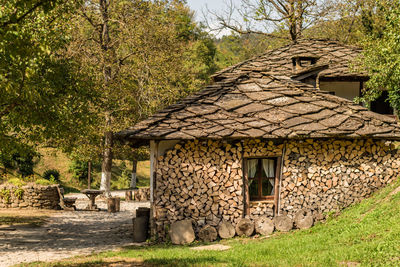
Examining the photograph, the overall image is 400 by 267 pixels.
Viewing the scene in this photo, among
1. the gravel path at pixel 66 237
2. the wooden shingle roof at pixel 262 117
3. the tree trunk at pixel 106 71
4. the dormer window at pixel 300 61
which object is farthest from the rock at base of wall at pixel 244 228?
the tree trunk at pixel 106 71

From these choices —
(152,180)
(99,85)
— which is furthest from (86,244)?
(99,85)

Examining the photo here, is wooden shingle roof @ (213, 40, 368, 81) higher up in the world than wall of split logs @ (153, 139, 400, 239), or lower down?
higher up

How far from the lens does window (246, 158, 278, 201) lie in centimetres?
1116

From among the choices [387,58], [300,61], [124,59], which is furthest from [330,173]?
[124,59]

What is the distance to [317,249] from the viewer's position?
7770mm

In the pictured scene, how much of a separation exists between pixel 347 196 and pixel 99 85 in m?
9.41

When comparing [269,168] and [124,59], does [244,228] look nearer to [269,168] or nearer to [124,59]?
[269,168]

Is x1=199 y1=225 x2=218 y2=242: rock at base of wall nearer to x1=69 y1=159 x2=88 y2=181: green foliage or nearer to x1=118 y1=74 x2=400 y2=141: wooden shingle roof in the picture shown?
x1=118 y1=74 x2=400 y2=141: wooden shingle roof

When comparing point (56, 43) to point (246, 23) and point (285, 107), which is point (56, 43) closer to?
point (285, 107)

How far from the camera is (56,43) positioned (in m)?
10.3

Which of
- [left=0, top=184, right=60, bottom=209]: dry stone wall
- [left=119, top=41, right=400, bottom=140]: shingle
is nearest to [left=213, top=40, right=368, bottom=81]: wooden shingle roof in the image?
[left=119, top=41, right=400, bottom=140]: shingle

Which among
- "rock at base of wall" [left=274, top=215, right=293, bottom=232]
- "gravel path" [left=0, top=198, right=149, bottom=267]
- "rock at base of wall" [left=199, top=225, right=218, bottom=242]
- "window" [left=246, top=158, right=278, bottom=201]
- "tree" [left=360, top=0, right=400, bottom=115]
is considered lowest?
"gravel path" [left=0, top=198, right=149, bottom=267]

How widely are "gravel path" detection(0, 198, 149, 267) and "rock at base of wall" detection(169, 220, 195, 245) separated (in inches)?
50.7

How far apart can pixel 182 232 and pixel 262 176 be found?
2.68 m
